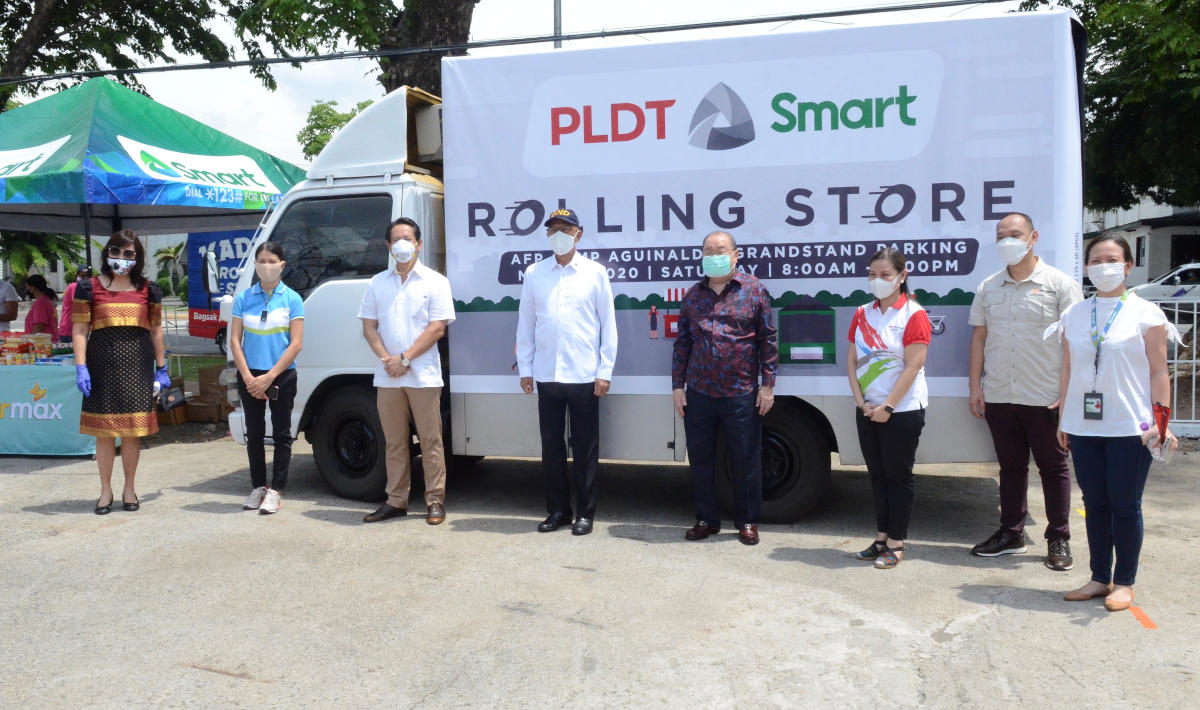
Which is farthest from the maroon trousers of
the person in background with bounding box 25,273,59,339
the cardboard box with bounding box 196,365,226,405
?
the person in background with bounding box 25,273,59,339

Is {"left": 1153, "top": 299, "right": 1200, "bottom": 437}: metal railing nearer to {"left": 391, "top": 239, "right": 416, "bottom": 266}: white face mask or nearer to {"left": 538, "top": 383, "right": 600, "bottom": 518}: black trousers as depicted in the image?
{"left": 538, "top": 383, "right": 600, "bottom": 518}: black trousers

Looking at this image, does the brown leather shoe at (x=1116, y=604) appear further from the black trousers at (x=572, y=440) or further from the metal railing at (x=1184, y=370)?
the metal railing at (x=1184, y=370)

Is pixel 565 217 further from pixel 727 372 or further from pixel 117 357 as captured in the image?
pixel 117 357

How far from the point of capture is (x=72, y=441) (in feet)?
26.9

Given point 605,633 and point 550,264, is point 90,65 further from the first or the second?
point 605,633

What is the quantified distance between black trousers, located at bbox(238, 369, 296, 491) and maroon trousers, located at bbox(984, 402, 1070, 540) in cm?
431

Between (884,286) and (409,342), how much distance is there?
283 centimetres

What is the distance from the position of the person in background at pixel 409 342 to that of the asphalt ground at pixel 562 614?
53 cm

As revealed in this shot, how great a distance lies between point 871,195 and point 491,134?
7.67 feet

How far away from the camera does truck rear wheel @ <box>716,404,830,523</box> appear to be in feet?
18.3

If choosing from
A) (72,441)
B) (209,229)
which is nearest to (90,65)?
(209,229)

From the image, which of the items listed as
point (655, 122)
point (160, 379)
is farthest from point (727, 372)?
point (160, 379)

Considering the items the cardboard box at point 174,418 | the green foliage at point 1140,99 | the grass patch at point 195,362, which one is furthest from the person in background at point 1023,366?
the grass patch at point 195,362

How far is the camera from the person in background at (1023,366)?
15.7 feet
